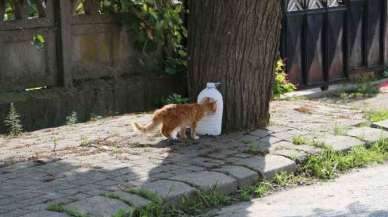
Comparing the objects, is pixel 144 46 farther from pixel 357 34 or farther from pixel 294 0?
pixel 357 34

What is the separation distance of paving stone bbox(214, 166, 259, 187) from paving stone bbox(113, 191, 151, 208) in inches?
40.1

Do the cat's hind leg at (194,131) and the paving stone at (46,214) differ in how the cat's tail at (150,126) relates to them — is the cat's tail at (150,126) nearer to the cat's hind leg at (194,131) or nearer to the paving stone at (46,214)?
the cat's hind leg at (194,131)

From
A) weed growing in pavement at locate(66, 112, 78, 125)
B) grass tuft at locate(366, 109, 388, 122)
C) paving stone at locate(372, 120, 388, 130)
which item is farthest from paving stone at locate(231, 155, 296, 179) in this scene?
weed growing in pavement at locate(66, 112, 78, 125)

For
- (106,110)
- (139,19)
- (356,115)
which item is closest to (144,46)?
(139,19)

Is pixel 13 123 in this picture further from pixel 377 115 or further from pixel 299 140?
pixel 377 115

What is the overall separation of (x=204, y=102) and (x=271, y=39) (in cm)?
108

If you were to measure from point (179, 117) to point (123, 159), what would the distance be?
81 cm

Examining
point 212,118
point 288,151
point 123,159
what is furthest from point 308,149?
point 123,159

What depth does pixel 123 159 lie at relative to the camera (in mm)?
6766

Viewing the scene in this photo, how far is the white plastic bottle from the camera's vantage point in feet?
25.0

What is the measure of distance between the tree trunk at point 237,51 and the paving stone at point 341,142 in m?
0.81

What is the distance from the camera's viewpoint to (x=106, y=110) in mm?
9133

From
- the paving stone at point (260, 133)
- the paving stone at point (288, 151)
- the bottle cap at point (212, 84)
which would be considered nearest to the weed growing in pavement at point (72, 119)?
the bottle cap at point (212, 84)

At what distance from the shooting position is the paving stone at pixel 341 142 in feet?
24.3
